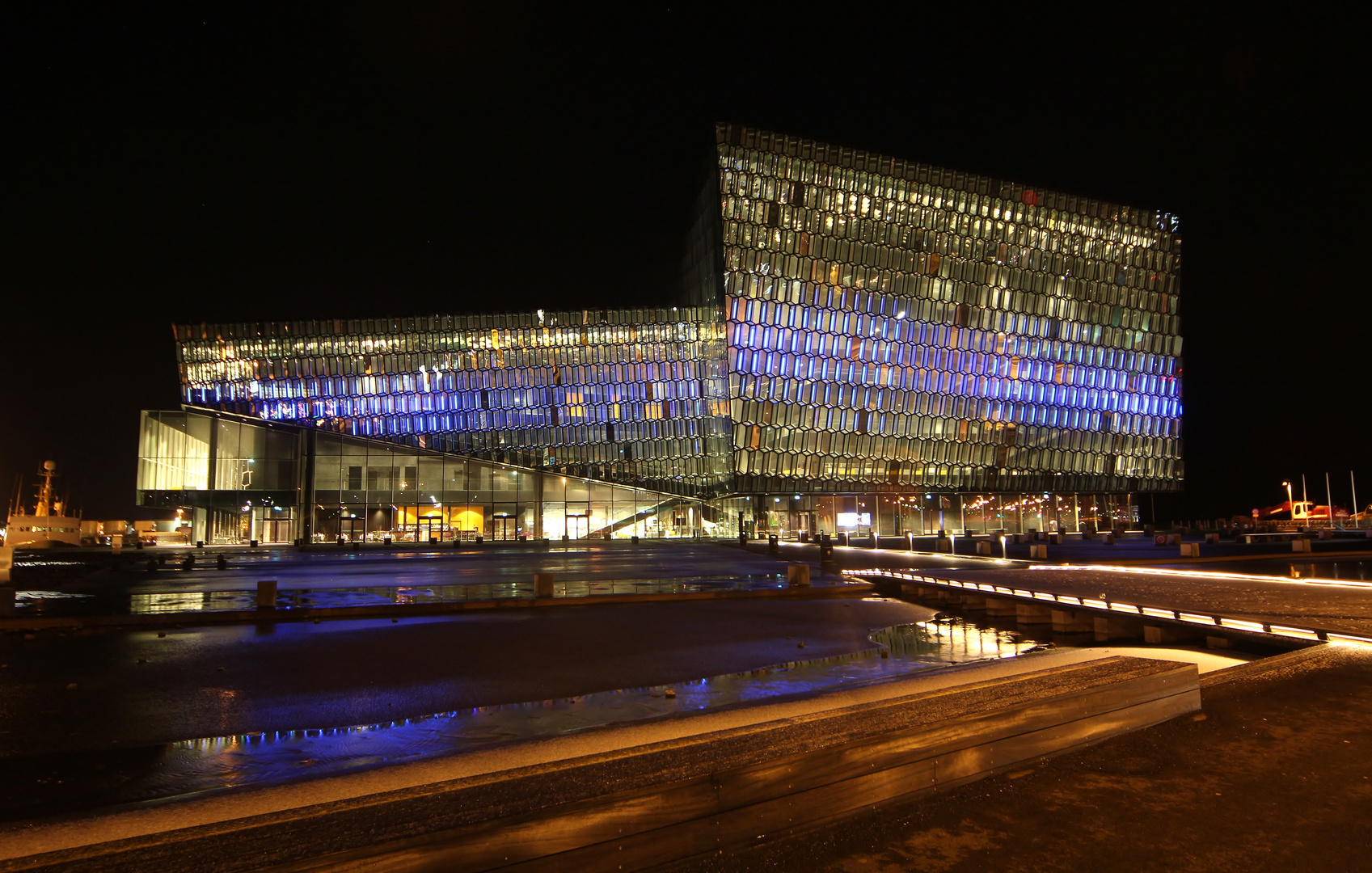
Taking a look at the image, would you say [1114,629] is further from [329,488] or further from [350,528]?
[329,488]

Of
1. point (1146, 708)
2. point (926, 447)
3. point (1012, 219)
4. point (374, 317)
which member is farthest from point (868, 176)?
point (1146, 708)

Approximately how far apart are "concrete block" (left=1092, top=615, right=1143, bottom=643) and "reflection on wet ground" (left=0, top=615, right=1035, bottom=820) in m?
4.67

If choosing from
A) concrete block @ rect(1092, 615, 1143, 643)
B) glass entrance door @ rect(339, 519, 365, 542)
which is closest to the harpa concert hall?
glass entrance door @ rect(339, 519, 365, 542)

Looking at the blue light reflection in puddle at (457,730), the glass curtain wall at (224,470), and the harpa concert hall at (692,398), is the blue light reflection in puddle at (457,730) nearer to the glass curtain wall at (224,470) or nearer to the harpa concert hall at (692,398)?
the harpa concert hall at (692,398)

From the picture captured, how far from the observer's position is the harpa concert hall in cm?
6169

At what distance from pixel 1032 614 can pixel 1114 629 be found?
7.01 feet

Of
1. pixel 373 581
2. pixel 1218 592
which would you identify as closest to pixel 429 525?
pixel 373 581

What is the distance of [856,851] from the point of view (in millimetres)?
3553

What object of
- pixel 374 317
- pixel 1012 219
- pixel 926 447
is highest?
pixel 1012 219

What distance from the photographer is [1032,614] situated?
15180mm

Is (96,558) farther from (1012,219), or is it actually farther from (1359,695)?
(1012,219)

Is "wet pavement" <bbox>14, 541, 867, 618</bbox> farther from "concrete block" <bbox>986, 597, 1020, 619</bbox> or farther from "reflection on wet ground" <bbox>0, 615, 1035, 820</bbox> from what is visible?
"reflection on wet ground" <bbox>0, 615, 1035, 820</bbox>

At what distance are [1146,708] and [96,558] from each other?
142 feet

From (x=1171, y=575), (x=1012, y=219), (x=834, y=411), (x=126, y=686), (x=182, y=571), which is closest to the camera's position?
(x=126, y=686)
